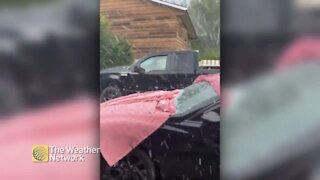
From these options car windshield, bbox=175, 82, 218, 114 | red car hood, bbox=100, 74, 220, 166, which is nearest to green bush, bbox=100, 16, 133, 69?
red car hood, bbox=100, 74, 220, 166

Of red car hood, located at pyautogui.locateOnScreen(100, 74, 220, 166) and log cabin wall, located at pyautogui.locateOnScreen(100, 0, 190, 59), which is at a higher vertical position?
log cabin wall, located at pyautogui.locateOnScreen(100, 0, 190, 59)

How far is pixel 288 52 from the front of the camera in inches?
132

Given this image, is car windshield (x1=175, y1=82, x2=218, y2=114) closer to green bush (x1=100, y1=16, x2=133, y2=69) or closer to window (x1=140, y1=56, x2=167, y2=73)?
window (x1=140, y1=56, x2=167, y2=73)

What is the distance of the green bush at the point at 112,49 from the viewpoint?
3.42 m

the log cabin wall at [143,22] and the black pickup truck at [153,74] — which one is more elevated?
the log cabin wall at [143,22]

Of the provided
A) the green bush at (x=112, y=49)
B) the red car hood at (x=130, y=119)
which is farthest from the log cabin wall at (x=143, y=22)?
the red car hood at (x=130, y=119)

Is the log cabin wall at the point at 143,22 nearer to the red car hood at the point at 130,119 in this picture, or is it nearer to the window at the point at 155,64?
the window at the point at 155,64

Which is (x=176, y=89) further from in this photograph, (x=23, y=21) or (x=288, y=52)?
(x=23, y=21)

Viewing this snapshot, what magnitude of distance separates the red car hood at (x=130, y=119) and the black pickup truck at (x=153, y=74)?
5cm

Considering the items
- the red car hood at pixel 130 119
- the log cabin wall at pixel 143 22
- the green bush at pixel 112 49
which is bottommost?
the red car hood at pixel 130 119

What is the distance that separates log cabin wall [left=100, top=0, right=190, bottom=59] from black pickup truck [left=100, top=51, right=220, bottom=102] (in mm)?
95

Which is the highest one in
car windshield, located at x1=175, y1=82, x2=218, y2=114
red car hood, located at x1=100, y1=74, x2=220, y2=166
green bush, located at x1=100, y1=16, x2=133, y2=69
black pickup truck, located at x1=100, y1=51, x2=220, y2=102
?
green bush, located at x1=100, y1=16, x2=133, y2=69

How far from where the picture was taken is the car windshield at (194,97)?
3.35m

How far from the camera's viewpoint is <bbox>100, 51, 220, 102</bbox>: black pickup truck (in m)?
3.36
